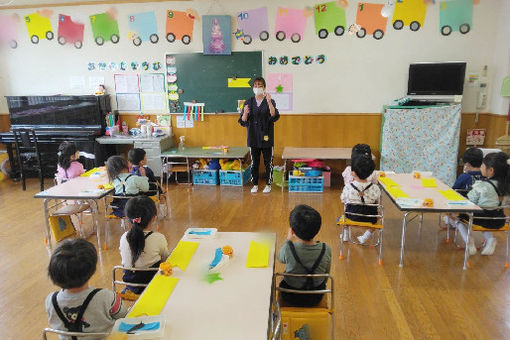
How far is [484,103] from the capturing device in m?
5.64

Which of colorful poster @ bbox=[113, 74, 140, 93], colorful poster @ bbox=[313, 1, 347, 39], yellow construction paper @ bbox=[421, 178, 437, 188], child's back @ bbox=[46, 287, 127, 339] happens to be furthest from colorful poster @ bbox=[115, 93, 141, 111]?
child's back @ bbox=[46, 287, 127, 339]

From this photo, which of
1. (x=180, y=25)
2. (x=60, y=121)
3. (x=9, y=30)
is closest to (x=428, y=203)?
(x=180, y=25)

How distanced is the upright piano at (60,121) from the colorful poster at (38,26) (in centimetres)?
111

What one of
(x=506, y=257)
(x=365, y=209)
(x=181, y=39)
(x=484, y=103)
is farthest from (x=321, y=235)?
(x=181, y=39)

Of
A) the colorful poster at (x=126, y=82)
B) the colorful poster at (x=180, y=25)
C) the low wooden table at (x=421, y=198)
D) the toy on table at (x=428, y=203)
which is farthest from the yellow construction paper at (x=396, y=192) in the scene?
the colorful poster at (x=126, y=82)

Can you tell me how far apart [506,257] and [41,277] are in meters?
4.44

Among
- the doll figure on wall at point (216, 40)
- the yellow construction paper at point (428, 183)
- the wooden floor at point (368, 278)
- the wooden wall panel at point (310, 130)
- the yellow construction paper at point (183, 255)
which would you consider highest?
the doll figure on wall at point (216, 40)

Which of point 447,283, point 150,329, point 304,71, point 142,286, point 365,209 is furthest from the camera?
point 304,71

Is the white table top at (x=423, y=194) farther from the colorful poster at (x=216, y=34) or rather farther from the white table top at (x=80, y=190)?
the colorful poster at (x=216, y=34)

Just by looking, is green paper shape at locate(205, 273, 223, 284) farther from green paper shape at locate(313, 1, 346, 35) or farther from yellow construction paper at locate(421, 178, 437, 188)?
green paper shape at locate(313, 1, 346, 35)

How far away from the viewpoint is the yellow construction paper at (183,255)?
214 cm

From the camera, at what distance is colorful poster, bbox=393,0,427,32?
552cm

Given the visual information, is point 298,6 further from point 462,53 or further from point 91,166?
point 91,166

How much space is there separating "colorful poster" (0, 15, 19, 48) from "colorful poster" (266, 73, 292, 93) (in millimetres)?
4683
